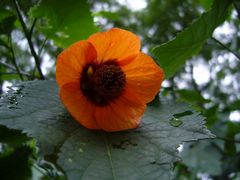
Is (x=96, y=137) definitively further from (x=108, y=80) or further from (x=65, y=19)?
(x=65, y=19)

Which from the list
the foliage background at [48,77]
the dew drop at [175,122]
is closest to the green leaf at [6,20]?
the foliage background at [48,77]

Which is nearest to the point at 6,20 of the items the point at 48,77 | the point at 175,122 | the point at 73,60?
the point at 73,60

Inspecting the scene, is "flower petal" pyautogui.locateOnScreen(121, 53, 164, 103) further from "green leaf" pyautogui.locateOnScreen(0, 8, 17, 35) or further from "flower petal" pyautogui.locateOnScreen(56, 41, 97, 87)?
"green leaf" pyautogui.locateOnScreen(0, 8, 17, 35)

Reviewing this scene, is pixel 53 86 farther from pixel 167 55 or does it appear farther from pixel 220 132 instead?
pixel 220 132

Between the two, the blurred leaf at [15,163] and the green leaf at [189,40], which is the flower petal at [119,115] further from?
the blurred leaf at [15,163]

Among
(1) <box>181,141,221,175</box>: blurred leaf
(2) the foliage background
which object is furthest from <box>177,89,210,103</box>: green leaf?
(1) <box>181,141,221,175</box>: blurred leaf

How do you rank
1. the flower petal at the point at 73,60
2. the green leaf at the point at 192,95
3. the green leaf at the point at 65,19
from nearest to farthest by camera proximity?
1. the flower petal at the point at 73,60
2. the green leaf at the point at 65,19
3. the green leaf at the point at 192,95

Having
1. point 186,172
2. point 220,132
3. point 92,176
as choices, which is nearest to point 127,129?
point 92,176
